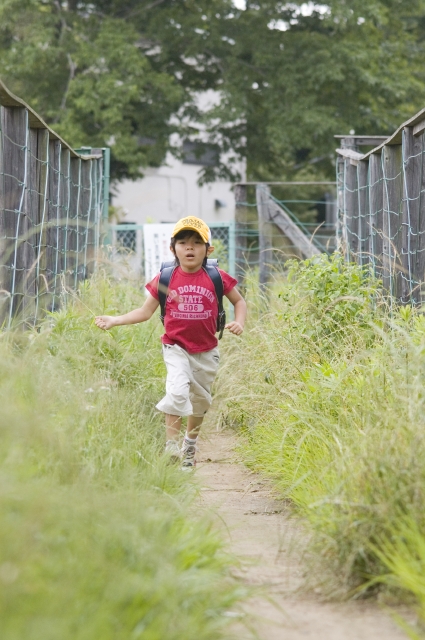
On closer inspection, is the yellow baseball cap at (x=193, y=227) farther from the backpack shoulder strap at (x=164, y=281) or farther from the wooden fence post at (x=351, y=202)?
the wooden fence post at (x=351, y=202)

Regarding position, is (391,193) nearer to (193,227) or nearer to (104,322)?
(193,227)

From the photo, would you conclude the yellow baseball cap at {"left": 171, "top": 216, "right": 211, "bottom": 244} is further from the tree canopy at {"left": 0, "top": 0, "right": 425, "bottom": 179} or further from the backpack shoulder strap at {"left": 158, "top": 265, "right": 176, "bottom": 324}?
the tree canopy at {"left": 0, "top": 0, "right": 425, "bottom": 179}

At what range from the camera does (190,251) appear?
5.59 m

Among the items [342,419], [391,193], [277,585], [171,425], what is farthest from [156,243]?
[277,585]

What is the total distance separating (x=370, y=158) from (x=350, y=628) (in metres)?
5.18

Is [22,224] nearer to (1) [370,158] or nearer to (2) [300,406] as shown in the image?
(2) [300,406]

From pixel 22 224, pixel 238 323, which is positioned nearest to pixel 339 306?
pixel 238 323

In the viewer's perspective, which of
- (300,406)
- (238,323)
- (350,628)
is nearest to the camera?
(350,628)

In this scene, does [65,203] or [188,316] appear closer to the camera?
[188,316]

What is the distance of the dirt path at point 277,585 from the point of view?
285cm

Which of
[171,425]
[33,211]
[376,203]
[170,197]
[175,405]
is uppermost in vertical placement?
[170,197]

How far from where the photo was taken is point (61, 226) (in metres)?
7.70

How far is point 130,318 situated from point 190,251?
0.50m

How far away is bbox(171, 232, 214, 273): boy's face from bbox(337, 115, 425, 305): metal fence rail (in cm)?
99
